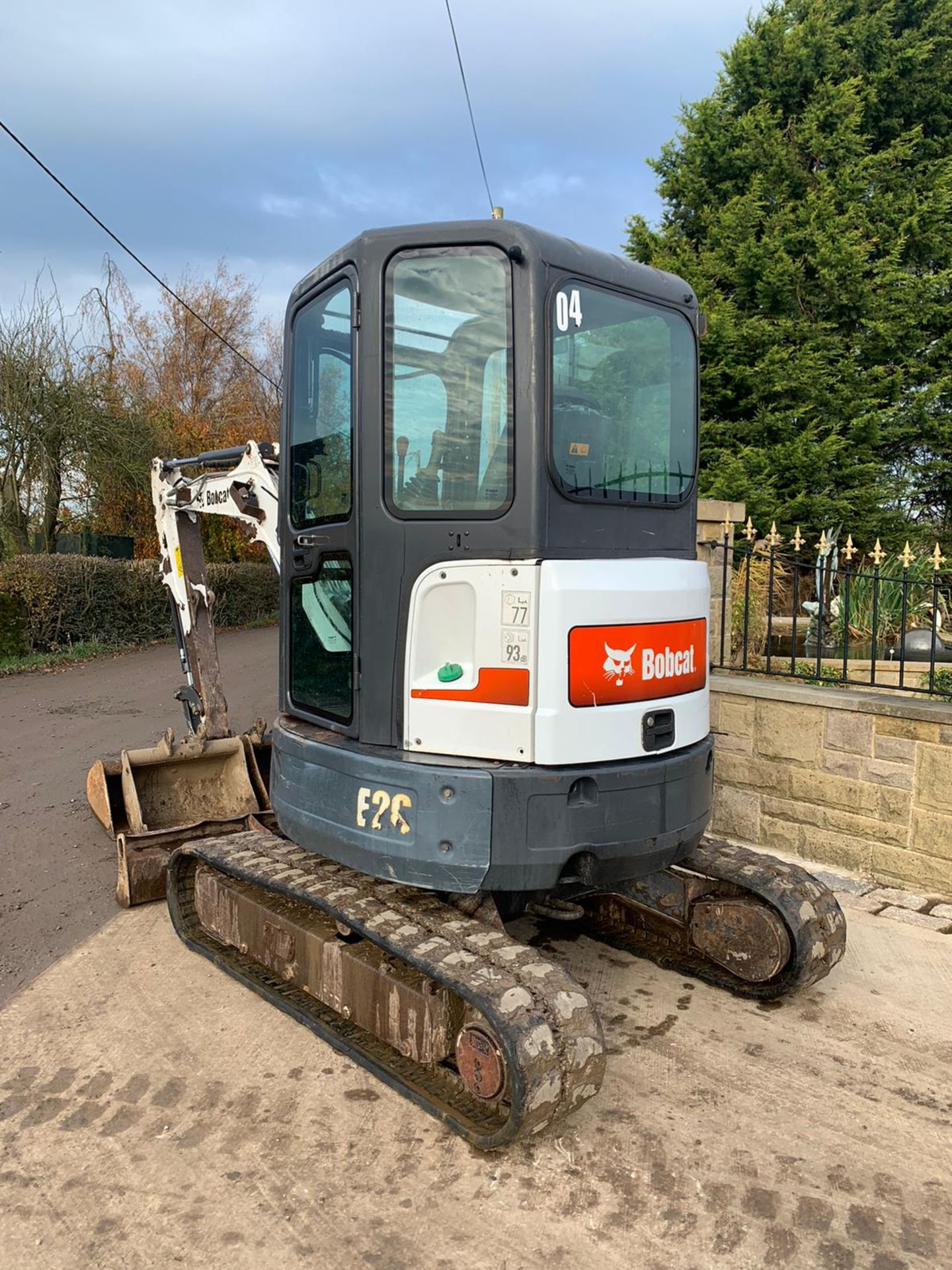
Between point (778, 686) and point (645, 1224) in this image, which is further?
point (778, 686)

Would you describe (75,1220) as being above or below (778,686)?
below

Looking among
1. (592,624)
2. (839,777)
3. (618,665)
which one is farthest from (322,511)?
(839,777)

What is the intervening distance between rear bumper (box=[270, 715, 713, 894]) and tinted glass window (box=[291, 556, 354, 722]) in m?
0.20

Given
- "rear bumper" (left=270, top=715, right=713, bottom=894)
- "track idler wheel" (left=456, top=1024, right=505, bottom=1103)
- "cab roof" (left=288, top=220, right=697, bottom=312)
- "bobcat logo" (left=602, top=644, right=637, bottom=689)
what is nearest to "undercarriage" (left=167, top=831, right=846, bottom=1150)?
"track idler wheel" (left=456, top=1024, right=505, bottom=1103)

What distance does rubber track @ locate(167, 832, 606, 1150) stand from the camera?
2.74 metres

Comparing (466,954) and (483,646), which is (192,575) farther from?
(466,954)

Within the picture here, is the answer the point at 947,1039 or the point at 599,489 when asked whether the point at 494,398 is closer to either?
the point at 599,489

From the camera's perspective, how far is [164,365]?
2766cm

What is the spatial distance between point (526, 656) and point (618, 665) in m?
0.35

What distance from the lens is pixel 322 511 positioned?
3527mm

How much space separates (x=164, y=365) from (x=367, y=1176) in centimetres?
2814

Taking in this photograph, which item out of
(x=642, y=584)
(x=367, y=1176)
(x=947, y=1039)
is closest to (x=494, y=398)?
(x=642, y=584)

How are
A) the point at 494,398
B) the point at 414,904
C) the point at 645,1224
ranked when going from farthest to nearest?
the point at 414,904 < the point at 494,398 < the point at 645,1224

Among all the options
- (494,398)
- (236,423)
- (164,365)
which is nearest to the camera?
(494,398)
